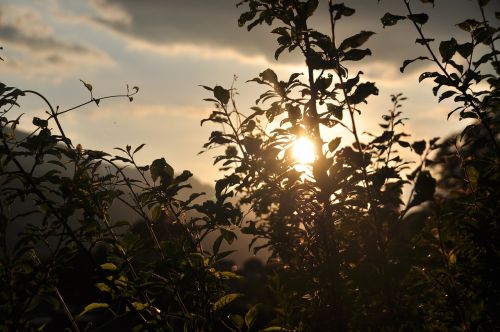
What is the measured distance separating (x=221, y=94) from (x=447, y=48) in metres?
1.72

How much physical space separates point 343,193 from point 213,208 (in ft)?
3.25

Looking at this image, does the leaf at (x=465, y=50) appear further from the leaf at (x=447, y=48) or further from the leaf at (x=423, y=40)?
the leaf at (x=423, y=40)

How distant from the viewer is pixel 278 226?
3627mm

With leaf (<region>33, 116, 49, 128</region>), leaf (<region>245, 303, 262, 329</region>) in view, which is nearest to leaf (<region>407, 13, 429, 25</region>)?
leaf (<region>245, 303, 262, 329</region>)

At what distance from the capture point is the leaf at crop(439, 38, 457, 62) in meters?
3.10

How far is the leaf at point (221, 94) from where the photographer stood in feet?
12.2

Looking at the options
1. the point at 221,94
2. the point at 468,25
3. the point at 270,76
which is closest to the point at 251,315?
the point at 221,94

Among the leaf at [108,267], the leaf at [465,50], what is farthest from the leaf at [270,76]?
the leaf at [108,267]

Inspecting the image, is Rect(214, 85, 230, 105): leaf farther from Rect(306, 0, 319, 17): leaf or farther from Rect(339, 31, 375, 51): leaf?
Rect(339, 31, 375, 51): leaf

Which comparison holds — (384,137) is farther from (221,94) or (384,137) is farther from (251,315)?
(251,315)

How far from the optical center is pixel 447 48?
10.2ft

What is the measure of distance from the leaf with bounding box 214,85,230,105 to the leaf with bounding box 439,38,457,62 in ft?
5.41

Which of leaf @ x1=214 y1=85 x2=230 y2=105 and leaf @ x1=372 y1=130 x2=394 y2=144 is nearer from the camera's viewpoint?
leaf @ x1=372 y1=130 x2=394 y2=144

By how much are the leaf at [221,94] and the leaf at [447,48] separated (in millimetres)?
1650
